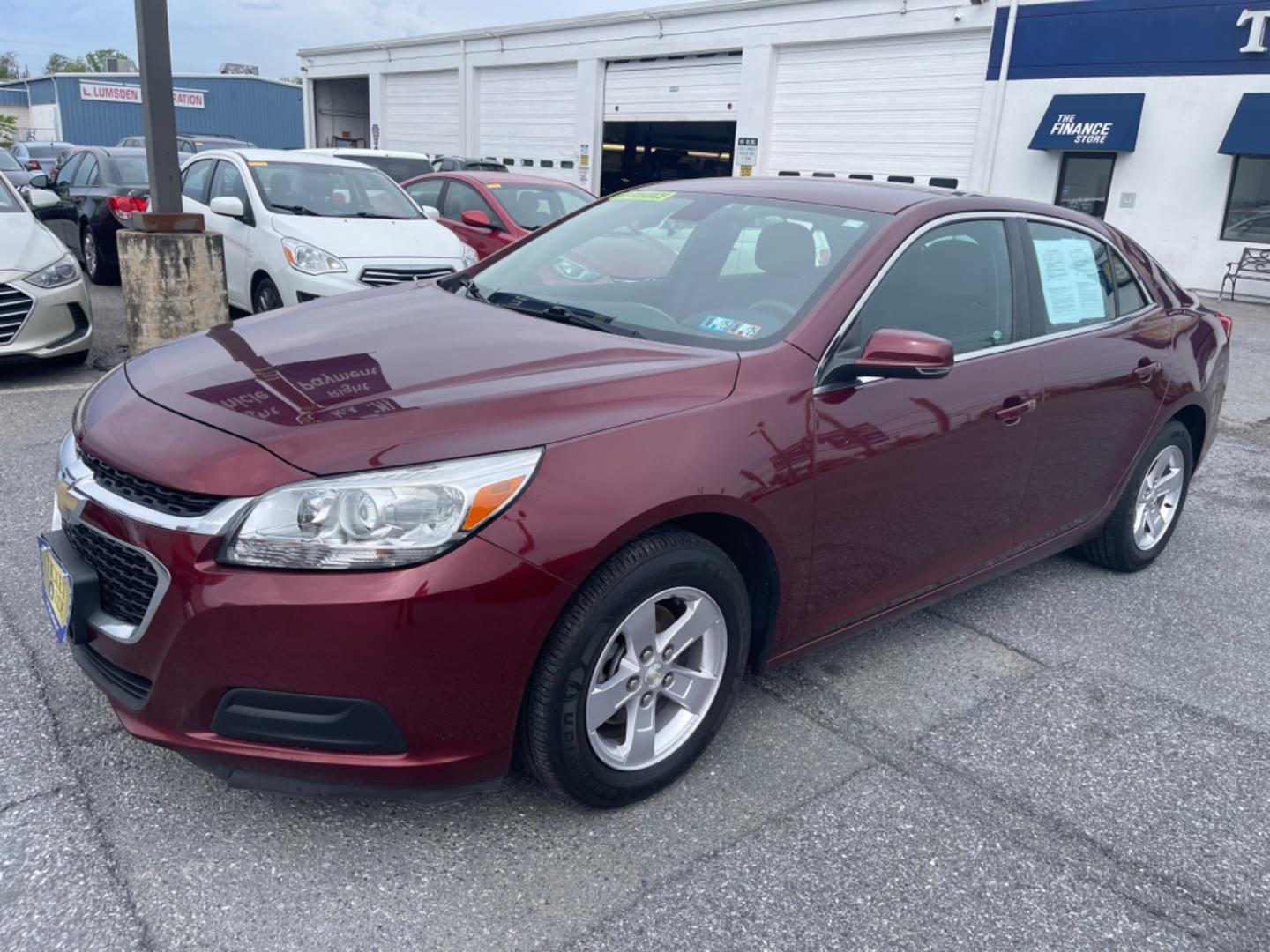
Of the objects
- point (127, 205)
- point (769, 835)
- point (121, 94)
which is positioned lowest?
point (769, 835)

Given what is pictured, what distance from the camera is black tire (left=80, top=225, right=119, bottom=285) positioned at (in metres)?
10.9

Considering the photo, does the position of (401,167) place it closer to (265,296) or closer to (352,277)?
(265,296)

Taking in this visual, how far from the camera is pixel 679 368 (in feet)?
8.98

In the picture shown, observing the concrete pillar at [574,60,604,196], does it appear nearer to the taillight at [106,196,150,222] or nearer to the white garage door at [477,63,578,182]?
the white garage door at [477,63,578,182]

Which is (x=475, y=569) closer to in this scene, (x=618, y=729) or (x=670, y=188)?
(x=618, y=729)

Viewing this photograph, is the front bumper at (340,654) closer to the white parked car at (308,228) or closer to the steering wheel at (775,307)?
the steering wheel at (775,307)

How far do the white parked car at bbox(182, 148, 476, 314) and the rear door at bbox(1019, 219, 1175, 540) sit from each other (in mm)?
4813

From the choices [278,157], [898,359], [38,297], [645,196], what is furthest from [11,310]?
[898,359]

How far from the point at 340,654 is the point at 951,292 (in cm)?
237

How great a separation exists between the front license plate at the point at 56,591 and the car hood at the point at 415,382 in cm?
48

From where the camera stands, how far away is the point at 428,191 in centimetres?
1144

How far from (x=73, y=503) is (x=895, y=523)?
7.54 ft

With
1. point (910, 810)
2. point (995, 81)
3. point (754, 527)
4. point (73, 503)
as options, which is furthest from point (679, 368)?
point (995, 81)

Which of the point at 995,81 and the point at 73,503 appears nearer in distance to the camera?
the point at 73,503
